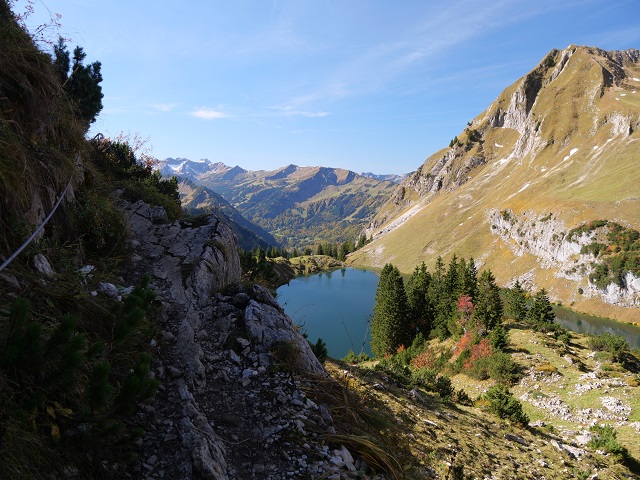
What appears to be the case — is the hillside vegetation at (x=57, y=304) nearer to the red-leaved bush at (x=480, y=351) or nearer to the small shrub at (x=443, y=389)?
the small shrub at (x=443, y=389)

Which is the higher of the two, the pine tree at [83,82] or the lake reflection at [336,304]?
the pine tree at [83,82]

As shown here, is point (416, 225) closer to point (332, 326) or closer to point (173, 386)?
point (332, 326)

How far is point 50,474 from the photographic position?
10.1ft

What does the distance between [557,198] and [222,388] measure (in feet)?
438

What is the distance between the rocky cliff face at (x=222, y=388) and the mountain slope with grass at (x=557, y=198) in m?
98.8

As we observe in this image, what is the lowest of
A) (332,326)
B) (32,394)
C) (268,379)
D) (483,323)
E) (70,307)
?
(332,326)

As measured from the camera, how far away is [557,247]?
3903 inches

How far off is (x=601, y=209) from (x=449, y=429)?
10966cm

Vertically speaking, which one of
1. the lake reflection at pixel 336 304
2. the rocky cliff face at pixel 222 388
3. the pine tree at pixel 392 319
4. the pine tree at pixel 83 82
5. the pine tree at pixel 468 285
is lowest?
the lake reflection at pixel 336 304

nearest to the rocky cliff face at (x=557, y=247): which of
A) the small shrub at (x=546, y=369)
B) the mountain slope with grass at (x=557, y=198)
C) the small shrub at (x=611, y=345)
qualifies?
the mountain slope with grass at (x=557, y=198)

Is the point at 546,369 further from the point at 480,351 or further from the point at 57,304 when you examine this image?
the point at 57,304

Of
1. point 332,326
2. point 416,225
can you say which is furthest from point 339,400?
point 416,225

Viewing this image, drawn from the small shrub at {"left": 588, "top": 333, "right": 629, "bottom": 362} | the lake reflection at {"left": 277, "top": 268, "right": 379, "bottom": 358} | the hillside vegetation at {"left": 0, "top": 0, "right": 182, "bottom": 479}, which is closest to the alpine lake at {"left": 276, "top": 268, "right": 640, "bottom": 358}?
the lake reflection at {"left": 277, "top": 268, "right": 379, "bottom": 358}

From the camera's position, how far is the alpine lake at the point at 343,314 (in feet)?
202
